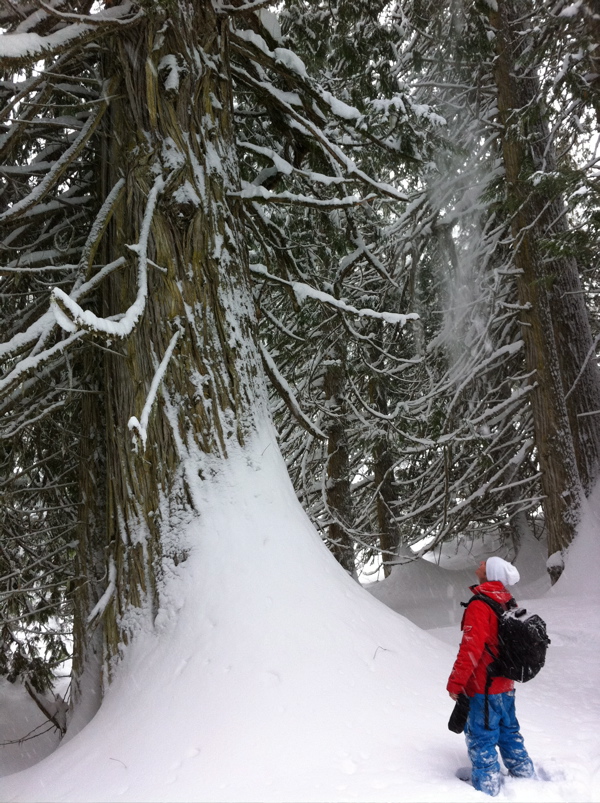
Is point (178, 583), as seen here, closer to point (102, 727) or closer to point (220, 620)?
point (220, 620)

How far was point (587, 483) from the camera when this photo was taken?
27.0 feet

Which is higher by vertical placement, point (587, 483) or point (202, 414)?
point (202, 414)

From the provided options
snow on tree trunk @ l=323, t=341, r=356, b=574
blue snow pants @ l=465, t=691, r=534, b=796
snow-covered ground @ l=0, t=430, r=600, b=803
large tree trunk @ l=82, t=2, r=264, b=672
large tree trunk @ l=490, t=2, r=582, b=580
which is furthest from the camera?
snow on tree trunk @ l=323, t=341, r=356, b=574

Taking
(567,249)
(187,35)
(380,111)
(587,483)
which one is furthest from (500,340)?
(187,35)

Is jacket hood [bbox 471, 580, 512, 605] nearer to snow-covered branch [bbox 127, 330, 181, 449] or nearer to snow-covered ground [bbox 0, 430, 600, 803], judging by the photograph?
snow-covered ground [bbox 0, 430, 600, 803]

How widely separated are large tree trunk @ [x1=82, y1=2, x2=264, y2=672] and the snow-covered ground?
0.23 meters

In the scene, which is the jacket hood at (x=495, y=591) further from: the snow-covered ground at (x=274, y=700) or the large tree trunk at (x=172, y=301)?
the large tree trunk at (x=172, y=301)

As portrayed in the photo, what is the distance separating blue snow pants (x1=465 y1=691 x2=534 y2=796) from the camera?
10.3ft

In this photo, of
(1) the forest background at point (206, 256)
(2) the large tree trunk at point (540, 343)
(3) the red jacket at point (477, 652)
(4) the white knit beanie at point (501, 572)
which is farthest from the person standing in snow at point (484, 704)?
(2) the large tree trunk at point (540, 343)

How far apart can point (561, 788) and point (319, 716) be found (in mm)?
1139

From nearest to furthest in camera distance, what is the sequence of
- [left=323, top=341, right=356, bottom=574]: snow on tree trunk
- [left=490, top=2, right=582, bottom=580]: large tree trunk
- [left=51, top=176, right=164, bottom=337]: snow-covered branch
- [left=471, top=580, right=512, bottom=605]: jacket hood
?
[left=51, top=176, right=164, bottom=337]: snow-covered branch < [left=471, top=580, right=512, bottom=605]: jacket hood < [left=490, top=2, right=582, bottom=580]: large tree trunk < [left=323, top=341, right=356, bottom=574]: snow on tree trunk

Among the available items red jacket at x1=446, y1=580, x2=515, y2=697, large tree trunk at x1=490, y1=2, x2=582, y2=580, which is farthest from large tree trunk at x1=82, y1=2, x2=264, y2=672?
large tree trunk at x1=490, y1=2, x2=582, y2=580

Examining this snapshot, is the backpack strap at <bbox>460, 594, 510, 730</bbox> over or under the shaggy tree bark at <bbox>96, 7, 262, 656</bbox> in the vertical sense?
under

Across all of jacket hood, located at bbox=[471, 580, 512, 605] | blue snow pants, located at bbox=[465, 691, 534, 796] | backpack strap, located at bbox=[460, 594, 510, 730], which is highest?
jacket hood, located at bbox=[471, 580, 512, 605]
